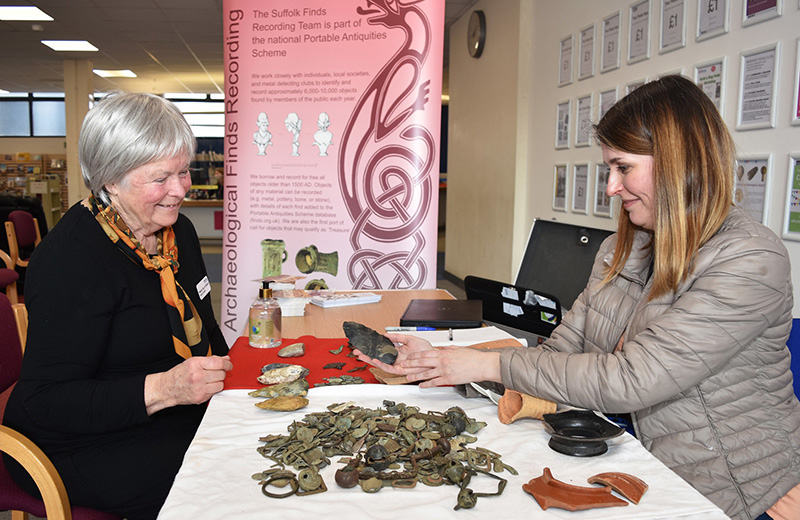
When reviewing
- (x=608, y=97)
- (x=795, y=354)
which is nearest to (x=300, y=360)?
(x=795, y=354)

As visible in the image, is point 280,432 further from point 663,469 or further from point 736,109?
point 736,109

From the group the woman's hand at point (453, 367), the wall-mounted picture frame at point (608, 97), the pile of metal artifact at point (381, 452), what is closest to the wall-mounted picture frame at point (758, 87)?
the wall-mounted picture frame at point (608, 97)

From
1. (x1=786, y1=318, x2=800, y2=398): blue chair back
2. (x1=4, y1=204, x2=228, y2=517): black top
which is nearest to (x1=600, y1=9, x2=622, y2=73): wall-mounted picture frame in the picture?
(x1=786, y1=318, x2=800, y2=398): blue chair back

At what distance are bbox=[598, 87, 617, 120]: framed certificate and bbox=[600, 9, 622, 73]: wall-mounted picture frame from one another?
0.14m

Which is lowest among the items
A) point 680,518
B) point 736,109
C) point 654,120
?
point 680,518

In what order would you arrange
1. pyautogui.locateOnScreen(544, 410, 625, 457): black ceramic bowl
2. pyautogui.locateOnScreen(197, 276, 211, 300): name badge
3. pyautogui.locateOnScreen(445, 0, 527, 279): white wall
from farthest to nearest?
pyautogui.locateOnScreen(445, 0, 527, 279): white wall
pyautogui.locateOnScreen(197, 276, 211, 300): name badge
pyautogui.locateOnScreen(544, 410, 625, 457): black ceramic bowl

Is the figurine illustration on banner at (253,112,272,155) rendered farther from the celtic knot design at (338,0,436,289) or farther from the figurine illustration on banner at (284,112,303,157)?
the celtic knot design at (338,0,436,289)

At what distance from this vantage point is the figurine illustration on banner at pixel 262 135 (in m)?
3.38

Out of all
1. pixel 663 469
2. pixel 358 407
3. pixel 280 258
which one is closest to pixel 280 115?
pixel 280 258

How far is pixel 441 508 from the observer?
0.91m

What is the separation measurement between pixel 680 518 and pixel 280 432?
0.70 meters

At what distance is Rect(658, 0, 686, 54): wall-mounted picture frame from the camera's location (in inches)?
126

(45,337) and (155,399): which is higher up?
(45,337)

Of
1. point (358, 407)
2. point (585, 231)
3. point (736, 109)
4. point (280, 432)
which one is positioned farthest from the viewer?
point (736, 109)
